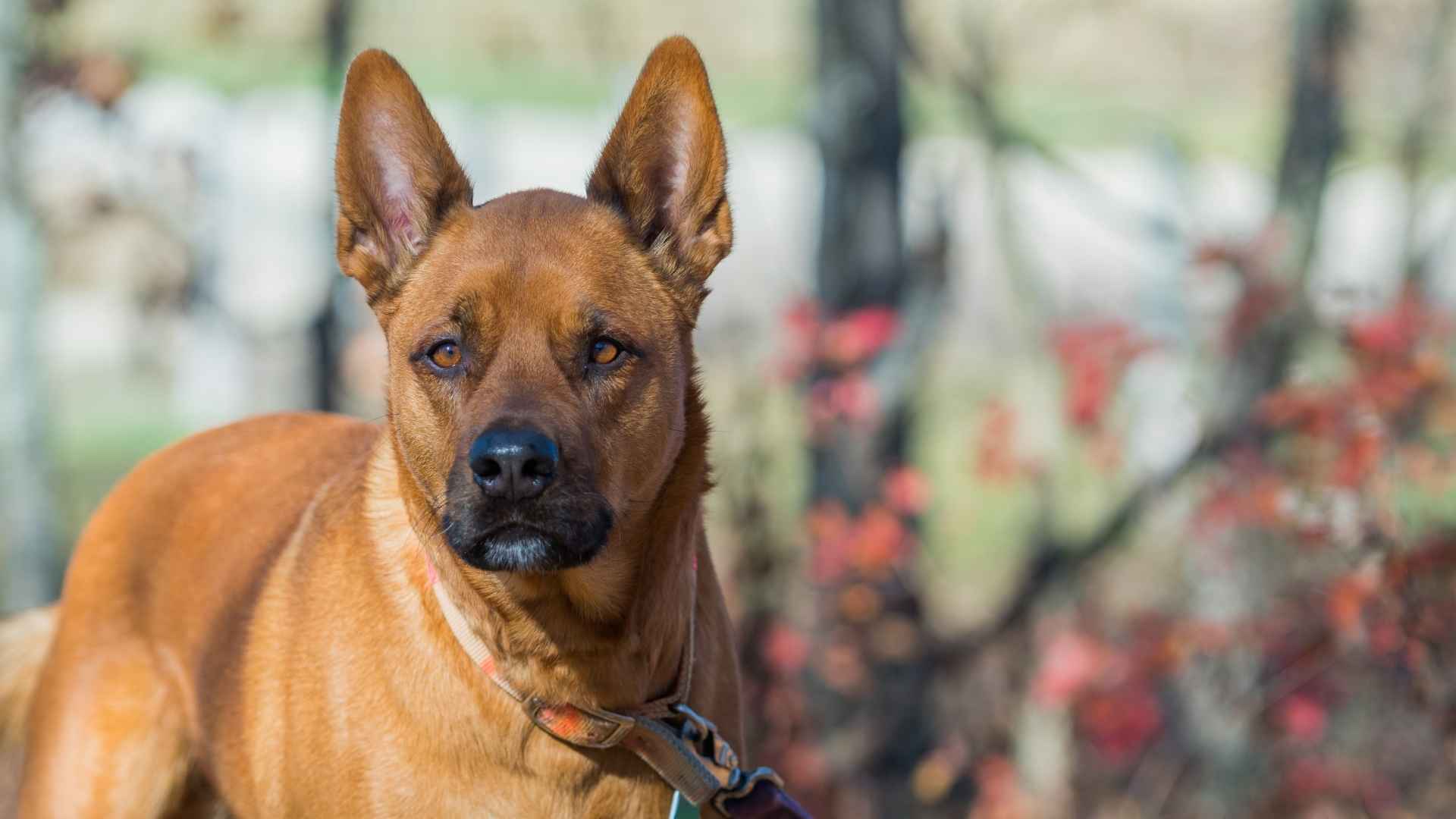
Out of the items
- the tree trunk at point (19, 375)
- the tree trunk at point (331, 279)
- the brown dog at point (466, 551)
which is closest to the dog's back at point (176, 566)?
the brown dog at point (466, 551)

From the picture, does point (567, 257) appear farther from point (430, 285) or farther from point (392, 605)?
point (392, 605)

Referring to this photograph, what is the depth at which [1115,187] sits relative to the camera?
34.0 feet

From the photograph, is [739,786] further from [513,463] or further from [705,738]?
[513,463]

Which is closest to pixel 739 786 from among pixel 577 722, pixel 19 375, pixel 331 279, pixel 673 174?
pixel 577 722

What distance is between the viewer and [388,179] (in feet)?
11.3

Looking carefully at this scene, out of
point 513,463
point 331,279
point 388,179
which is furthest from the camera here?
point 331,279

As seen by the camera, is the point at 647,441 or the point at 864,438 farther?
the point at 864,438

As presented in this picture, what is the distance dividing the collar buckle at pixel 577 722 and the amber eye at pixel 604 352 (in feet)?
2.34

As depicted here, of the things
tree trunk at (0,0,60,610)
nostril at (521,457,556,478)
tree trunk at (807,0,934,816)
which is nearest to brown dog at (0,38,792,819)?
nostril at (521,457,556,478)

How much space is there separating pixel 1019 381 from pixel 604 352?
206 inches

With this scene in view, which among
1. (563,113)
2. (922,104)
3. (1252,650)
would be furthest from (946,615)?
(563,113)

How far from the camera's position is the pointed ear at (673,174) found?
11.0 feet

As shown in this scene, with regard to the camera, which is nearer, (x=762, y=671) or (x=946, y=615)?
(x=762, y=671)

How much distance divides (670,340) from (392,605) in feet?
2.71
